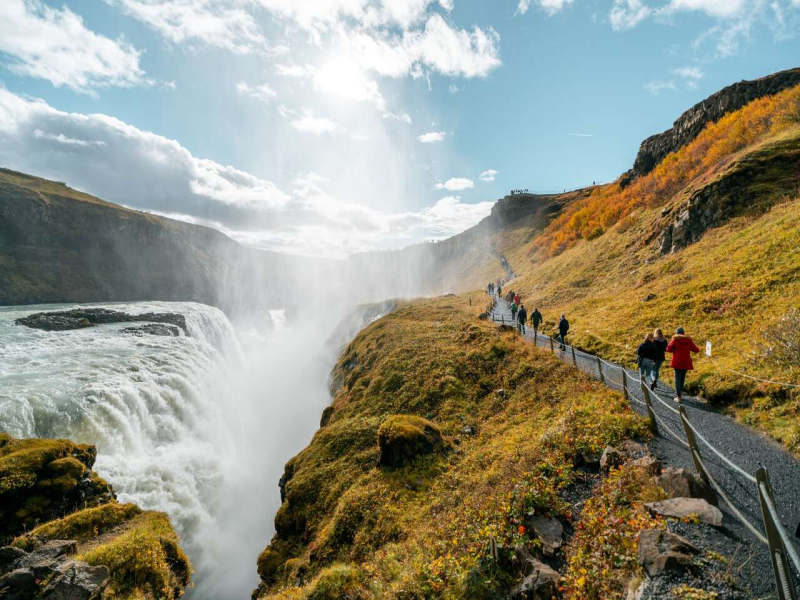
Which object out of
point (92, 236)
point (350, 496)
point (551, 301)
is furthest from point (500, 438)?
point (92, 236)

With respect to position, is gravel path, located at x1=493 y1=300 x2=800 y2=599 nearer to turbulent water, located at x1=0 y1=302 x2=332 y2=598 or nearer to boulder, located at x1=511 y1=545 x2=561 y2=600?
boulder, located at x1=511 y1=545 x2=561 y2=600

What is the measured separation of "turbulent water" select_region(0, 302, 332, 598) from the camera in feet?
78.0

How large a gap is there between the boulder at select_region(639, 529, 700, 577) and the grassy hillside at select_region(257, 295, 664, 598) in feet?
1.29

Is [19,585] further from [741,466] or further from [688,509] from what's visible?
[741,466]

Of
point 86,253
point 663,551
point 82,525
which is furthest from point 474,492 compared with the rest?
point 86,253

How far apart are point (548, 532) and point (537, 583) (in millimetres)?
1586

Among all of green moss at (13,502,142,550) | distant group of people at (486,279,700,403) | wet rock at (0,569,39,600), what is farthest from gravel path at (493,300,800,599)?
green moss at (13,502,142,550)

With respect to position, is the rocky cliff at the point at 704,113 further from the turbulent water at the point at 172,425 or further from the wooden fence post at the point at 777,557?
the turbulent water at the point at 172,425

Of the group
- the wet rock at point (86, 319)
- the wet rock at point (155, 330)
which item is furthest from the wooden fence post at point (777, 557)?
the wet rock at point (86, 319)

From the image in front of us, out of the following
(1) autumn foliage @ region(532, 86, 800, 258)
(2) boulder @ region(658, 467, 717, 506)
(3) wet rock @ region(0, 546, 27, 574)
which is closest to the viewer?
(2) boulder @ region(658, 467, 717, 506)

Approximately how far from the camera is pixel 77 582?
29.0 feet

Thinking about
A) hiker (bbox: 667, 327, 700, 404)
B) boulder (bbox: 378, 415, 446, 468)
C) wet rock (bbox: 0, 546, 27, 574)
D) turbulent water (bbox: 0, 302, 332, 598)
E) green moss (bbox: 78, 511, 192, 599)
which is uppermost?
hiker (bbox: 667, 327, 700, 404)

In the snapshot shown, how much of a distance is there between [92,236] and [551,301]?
173 metres

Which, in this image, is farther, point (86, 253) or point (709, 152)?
point (86, 253)
